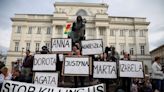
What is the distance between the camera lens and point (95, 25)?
154 ft

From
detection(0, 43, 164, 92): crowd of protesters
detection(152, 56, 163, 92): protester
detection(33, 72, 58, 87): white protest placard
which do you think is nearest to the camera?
detection(33, 72, 58, 87): white protest placard

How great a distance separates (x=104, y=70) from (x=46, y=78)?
179cm

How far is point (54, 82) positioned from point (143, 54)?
146 ft

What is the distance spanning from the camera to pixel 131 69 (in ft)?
22.5

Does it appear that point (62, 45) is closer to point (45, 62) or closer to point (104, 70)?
point (45, 62)

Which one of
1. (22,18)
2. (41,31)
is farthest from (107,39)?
(22,18)

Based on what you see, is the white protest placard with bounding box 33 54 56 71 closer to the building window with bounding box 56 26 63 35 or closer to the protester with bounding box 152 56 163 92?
the protester with bounding box 152 56 163 92

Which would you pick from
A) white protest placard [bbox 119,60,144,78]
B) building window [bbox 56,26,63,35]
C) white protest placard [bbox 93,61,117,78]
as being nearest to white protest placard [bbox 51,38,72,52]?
white protest placard [bbox 93,61,117,78]

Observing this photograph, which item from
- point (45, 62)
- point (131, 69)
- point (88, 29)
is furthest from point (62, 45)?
point (88, 29)

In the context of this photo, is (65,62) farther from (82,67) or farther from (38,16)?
(38,16)

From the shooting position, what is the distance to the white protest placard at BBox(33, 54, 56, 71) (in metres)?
6.57

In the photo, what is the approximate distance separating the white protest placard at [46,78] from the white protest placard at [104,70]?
127 centimetres

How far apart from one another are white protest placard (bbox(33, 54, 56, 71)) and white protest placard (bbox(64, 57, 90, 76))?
448mm

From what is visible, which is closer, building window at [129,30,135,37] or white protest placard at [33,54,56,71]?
white protest placard at [33,54,56,71]
